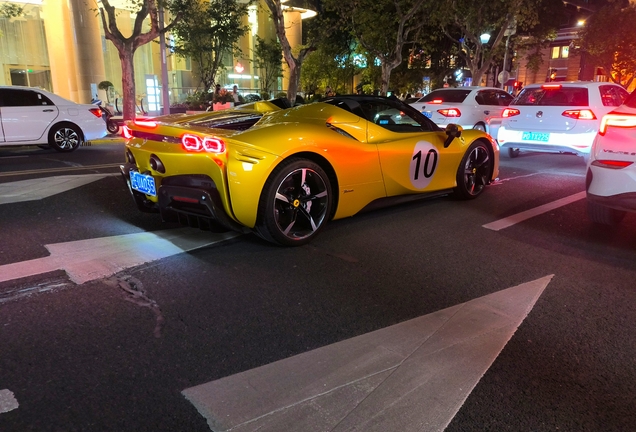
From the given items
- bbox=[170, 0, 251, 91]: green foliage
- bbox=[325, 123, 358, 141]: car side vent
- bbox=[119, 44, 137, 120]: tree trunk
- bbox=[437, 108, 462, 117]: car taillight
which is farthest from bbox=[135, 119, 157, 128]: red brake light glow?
bbox=[170, 0, 251, 91]: green foliage

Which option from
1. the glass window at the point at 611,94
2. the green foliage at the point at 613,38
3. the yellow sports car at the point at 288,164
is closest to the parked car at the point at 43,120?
the yellow sports car at the point at 288,164

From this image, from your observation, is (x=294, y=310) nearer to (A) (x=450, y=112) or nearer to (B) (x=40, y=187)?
(B) (x=40, y=187)

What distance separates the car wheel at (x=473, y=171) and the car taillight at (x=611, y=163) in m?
1.77

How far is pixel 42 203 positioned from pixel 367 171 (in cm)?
394

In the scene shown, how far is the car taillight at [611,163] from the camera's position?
4.12m

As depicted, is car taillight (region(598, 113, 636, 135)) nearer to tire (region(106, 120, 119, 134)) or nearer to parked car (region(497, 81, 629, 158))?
parked car (region(497, 81, 629, 158))

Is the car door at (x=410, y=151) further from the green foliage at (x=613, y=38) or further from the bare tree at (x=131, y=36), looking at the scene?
the green foliage at (x=613, y=38)

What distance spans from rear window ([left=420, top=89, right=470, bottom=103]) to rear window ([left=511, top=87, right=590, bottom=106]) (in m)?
2.08

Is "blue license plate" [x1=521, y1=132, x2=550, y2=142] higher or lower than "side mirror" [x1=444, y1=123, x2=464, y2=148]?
lower

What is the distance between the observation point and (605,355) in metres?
2.68

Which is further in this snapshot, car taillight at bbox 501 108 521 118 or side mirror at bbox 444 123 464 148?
car taillight at bbox 501 108 521 118

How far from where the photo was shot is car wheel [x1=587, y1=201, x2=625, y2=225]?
4.75 meters

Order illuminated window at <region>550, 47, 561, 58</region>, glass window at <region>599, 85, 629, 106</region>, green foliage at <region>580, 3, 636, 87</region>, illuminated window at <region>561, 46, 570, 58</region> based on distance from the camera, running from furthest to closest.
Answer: illuminated window at <region>550, 47, 561, 58</region> → illuminated window at <region>561, 46, 570, 58</region> → green foliage at <region>580, 3, 636, 87</region> → glass window at <region>599, 85, 629, 106</region>

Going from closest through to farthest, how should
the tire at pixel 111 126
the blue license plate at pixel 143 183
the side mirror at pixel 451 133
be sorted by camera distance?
the blue license plate at pixel 143 183 → the side mirror at pixel 451 133 → the tire at pixel 111 126
